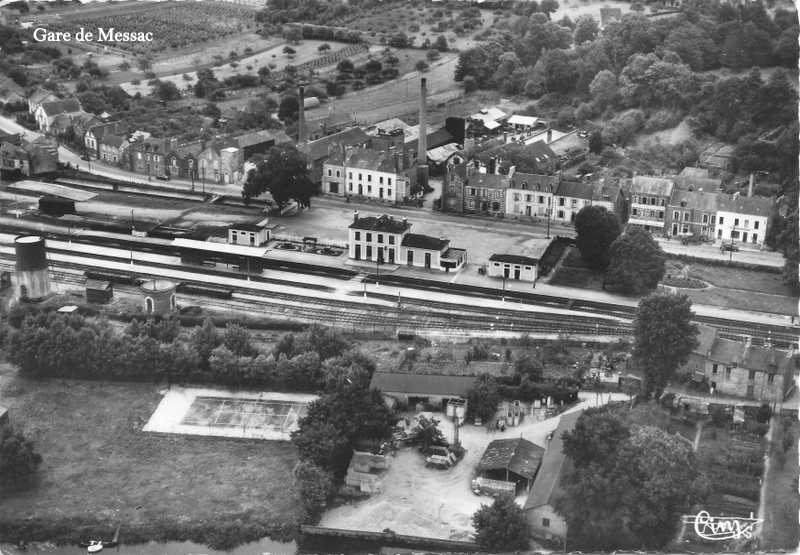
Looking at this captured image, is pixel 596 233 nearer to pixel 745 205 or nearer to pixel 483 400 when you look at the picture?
pixel 745 205

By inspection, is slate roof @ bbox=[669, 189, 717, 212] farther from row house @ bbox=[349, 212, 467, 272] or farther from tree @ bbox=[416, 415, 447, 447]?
tree @ bbox=[416, 415, 447, 447]

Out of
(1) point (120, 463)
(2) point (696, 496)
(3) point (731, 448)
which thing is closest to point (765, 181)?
(3) point (731, 448)

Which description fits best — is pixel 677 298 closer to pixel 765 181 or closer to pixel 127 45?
pixel 765 181

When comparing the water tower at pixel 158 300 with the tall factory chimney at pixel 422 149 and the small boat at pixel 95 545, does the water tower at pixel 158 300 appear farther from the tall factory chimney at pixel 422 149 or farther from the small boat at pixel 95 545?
the tall factory chimney at pixel 422 149

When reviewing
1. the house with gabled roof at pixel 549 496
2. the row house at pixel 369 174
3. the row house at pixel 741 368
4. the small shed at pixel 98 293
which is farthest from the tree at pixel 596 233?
the small shed at pixel 98 293

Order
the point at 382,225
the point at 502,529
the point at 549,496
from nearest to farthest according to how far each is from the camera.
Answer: the point at 502,529 < the point at 549,496 < the point at 382,225

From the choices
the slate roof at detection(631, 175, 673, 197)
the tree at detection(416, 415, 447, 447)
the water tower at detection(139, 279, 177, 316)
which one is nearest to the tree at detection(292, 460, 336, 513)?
the tree at detection(416, 415, 447, 447)

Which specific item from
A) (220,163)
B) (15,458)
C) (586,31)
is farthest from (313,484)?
(586,31)
